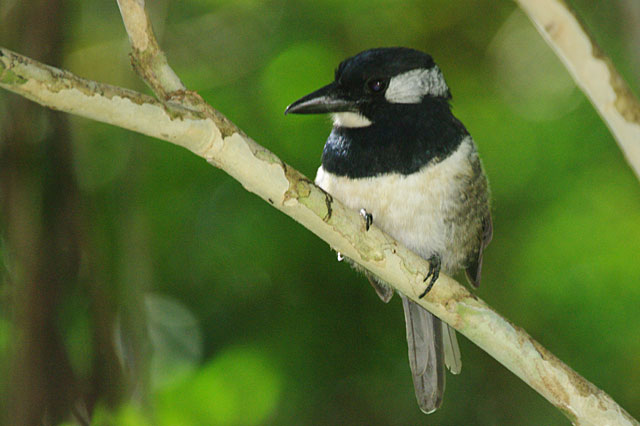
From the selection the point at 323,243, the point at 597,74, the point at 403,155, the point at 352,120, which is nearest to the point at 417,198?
the point at 403,155

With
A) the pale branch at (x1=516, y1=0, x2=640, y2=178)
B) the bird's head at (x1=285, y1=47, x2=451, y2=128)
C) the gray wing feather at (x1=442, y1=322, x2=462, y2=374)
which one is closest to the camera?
the pale branch at (x1=516, y1=0, x2=640, y2=178)

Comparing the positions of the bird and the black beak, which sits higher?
the black beak

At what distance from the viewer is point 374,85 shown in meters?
2.43

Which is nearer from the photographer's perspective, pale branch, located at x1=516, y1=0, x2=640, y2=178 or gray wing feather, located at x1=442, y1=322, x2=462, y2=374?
pale branch, located at x1=516, y1=0, x2=640, y2=178

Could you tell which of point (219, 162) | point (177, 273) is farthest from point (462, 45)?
point (219, 162)

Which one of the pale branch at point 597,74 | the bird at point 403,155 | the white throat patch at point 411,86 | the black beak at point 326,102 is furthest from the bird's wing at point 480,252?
the pale branch at point 597,74

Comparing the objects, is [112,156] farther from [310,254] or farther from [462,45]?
[462,45]

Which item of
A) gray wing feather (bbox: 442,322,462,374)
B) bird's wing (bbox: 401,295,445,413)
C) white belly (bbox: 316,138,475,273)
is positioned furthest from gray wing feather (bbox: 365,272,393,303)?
white belly (bbox: 316,138,475,273)

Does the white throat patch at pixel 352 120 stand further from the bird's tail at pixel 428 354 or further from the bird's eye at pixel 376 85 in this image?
the bird's tail at pixel 428 354

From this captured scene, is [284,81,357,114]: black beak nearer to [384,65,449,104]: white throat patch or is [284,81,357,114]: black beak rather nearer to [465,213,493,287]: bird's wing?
[384,65,449,104]: white throat patch

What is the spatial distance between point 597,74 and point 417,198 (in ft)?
2.74

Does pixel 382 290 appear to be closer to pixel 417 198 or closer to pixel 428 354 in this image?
pixel 428 354

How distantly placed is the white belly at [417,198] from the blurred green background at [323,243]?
1.08 meters

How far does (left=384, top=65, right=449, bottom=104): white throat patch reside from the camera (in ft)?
7.99
